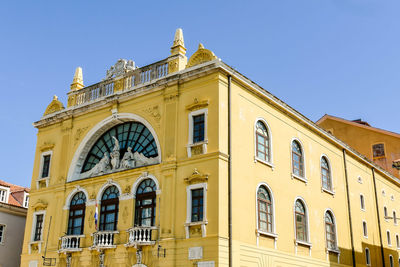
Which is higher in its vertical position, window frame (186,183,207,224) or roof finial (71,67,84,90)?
roof finial (71,67,84,90)

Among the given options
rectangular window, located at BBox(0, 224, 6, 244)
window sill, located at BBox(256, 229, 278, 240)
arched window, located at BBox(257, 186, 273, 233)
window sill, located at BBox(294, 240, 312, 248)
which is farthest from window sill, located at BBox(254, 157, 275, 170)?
rectangular window, located at BBox(0, 224, 6, 244)

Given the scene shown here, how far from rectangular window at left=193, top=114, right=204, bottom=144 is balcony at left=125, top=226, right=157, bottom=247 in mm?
4473

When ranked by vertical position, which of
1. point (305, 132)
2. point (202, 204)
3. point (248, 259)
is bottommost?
point (248, 259)

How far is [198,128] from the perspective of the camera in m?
22.7

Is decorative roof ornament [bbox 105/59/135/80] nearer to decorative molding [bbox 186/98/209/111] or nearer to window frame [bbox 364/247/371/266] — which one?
decorative molding [bbox 186/98/209/111]

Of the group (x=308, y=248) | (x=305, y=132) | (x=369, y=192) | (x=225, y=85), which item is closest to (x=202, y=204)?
(x=225, y=85)

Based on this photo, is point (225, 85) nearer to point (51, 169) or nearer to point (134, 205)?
point (134, 205)

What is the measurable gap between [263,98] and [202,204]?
697cm

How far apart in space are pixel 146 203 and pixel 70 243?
4.88 m

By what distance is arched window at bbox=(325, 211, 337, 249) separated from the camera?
2761 cm

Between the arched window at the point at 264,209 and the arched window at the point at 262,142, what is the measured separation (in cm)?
167

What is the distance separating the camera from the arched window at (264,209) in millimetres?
22756

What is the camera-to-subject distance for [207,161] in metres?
21.5

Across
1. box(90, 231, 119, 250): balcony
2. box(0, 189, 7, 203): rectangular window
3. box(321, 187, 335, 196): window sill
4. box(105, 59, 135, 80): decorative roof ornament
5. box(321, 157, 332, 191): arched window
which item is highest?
box(105, 59, 135, 80): decorative roof ornament
